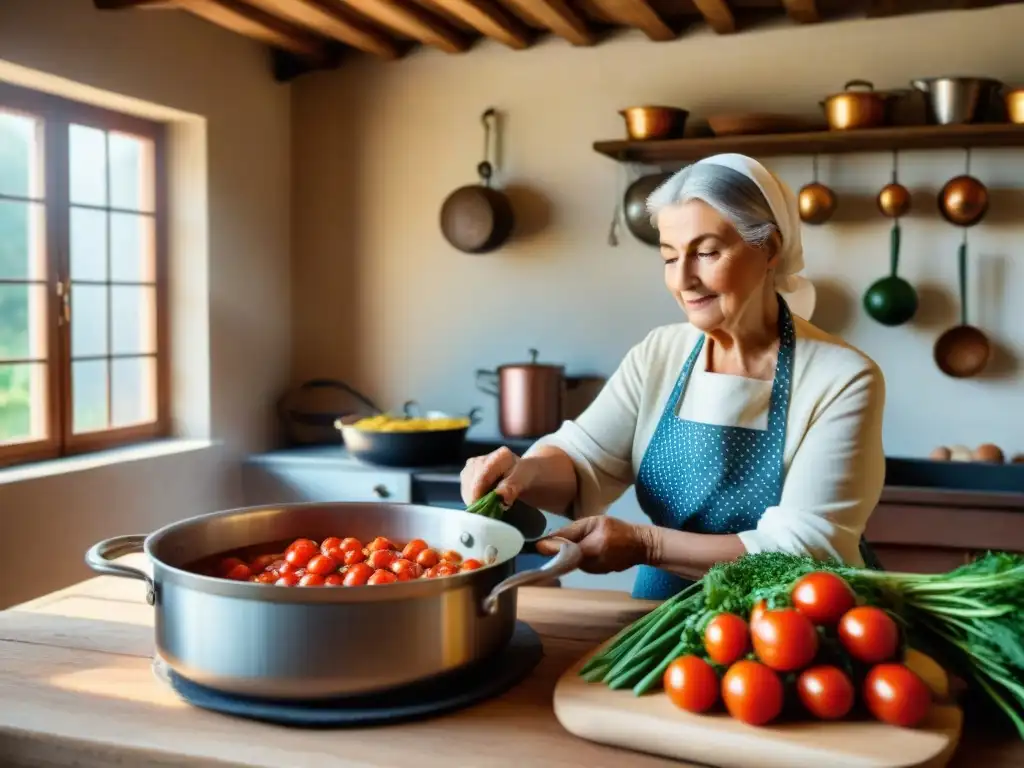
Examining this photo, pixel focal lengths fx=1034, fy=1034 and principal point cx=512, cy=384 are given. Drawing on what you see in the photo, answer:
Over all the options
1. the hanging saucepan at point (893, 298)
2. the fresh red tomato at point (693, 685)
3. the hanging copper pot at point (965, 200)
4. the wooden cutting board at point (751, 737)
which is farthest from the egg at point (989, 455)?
the fresh red tomato at point (693, 685)

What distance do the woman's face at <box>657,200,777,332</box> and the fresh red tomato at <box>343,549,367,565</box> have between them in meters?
0.70

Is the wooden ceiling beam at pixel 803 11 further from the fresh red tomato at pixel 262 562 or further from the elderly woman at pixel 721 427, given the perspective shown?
the fresh red tomato at pixel 262 562

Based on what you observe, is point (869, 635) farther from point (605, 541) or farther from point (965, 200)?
point (965, 200)

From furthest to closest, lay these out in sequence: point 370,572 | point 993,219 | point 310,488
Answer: point 310,488 < point 993,219 < point 370,572

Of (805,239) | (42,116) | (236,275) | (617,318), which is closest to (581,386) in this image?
(617,318)

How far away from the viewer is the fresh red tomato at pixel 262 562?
4.71 ft

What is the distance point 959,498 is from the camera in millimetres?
2965

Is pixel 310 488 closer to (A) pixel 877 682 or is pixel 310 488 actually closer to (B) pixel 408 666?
(B) pixel 408 666

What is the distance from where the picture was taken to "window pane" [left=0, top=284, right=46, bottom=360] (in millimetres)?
2955

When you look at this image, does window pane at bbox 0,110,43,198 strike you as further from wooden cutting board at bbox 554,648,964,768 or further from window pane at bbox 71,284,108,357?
wooden cutting board at bbox 554,648,964,768

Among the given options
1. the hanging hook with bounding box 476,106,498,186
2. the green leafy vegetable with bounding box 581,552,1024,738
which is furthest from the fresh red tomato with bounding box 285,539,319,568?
the hanging hook with bounding box 476,106,498,186

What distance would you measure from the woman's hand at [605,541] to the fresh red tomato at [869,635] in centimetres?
49

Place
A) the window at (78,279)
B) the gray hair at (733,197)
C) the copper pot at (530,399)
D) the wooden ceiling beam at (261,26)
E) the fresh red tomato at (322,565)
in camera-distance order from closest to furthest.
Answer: the fresh red tomato at (322,565), the gray hair at (733,197), the window at (78,279), the wooden ceiling beam at (261,26), the copper pot at (530,399)

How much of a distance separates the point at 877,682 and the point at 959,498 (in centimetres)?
208
